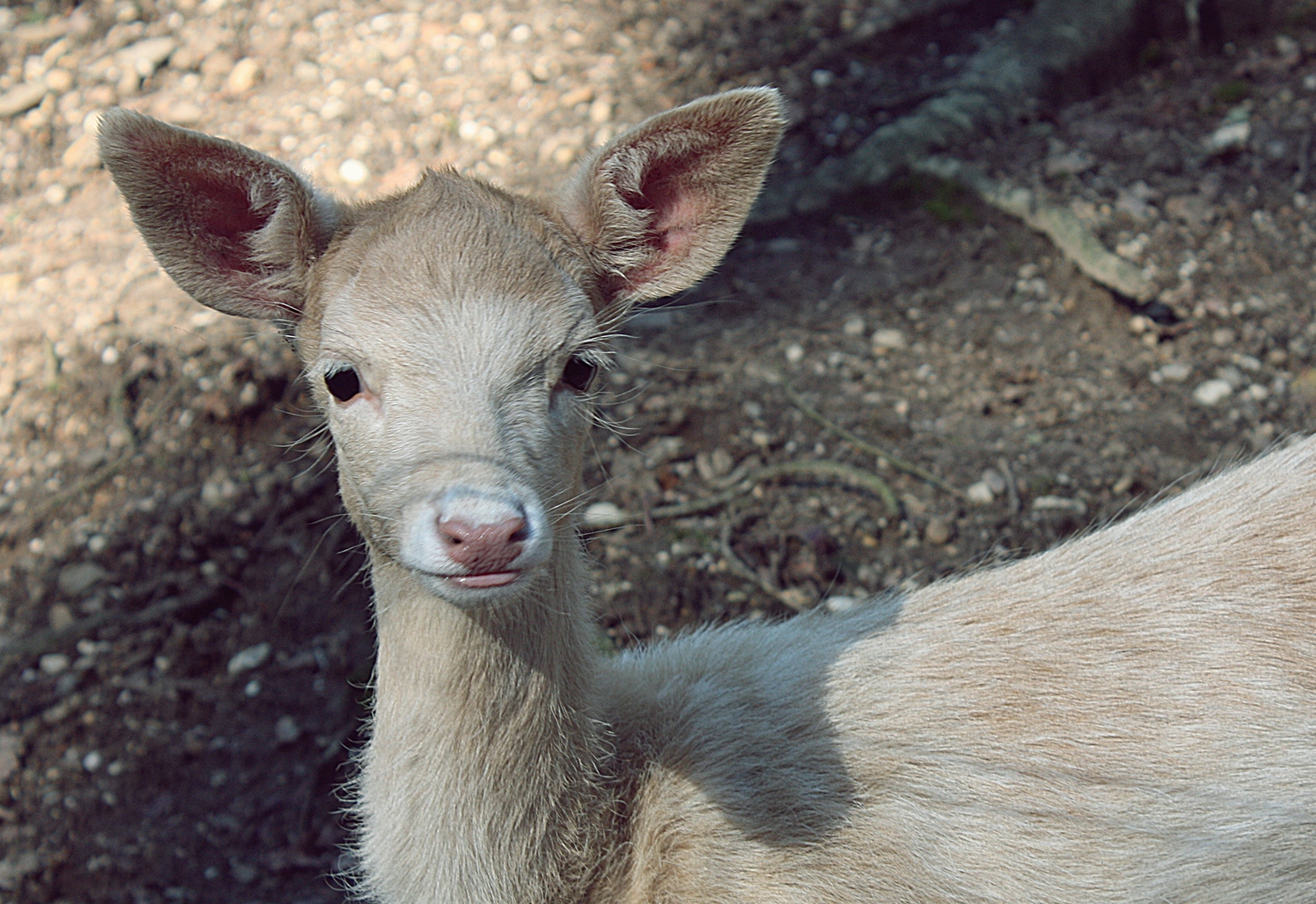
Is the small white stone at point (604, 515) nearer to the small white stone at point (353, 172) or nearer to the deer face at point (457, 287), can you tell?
the deer face at point (457, 287)

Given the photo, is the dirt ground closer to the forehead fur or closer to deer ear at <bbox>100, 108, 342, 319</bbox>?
deer ear at <bbox>100, 108, 342, 319</bbox>

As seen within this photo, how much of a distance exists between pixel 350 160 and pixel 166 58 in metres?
1.07

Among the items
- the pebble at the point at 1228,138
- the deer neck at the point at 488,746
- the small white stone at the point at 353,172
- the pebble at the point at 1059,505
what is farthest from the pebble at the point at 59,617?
the pebble at the point at 1228,138

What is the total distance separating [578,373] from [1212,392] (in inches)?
102

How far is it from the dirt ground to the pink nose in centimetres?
82

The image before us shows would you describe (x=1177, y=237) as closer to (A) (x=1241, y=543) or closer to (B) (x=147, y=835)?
(A) (x=1241, y=543)

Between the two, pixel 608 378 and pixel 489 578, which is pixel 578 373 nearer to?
pixel 489 578

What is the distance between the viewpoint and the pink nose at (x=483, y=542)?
5.51 ft

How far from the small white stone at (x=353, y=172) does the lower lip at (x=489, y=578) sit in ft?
10.7

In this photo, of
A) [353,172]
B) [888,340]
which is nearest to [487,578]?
[888,340]

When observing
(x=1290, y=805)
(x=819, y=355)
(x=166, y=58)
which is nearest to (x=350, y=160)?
(x=166, y=58)

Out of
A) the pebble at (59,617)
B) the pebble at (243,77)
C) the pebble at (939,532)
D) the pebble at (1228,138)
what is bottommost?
the pebble at (939,532)

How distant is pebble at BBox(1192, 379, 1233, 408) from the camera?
3.73 m

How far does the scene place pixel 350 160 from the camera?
4.67 metres
